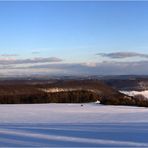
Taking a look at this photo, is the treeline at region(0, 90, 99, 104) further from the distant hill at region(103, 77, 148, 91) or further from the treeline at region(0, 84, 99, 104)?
the distant hill at region(103, 77, 148, 91)

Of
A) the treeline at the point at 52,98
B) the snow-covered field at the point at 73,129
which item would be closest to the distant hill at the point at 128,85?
the treeline at the point at 52,98

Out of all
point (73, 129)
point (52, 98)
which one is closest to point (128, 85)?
point (52, 98)

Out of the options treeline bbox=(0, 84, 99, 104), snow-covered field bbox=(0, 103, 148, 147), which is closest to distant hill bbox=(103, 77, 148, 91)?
treeline bbox=(0, 84, 99, 104)

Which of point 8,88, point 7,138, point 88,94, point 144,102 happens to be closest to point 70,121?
point 7,138

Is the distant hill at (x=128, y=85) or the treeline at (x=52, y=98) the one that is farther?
the distant hill at (x=128, y=85)

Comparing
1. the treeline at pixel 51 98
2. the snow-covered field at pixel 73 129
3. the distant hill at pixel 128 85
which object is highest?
the distant hill at pixel 128 85

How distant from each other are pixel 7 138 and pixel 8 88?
1485cm

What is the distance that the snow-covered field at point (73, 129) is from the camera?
7.98 m

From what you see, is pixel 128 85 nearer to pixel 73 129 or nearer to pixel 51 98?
pixel 51 98

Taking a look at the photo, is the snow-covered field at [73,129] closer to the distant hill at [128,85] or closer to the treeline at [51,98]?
the treeline at [51,98]

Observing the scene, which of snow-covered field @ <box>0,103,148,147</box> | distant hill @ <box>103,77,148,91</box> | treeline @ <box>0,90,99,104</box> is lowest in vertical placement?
snow-covered field @ <box>0,103,148,147</box>

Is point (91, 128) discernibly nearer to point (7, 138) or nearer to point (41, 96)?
point (7, 138)

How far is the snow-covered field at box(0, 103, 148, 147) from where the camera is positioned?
Result: 7.98 m

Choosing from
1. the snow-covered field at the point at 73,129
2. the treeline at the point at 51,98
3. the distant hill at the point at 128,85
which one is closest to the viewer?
the snow-covered field at the point at 73,129
